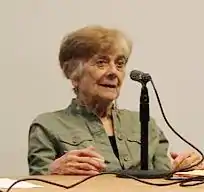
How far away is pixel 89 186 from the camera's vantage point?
1.26m

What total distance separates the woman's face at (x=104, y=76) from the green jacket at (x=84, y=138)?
0.07 meters

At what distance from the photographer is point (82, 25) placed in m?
2.36

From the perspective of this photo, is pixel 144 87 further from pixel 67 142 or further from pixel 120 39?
pixel 120 39

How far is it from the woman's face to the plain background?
1.05 ft

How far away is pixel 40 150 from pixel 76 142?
0.37 ft

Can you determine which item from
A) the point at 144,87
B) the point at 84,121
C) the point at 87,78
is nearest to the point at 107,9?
the point at 87,78

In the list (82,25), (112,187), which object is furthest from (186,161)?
(82,25)

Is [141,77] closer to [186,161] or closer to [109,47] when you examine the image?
[186,161]

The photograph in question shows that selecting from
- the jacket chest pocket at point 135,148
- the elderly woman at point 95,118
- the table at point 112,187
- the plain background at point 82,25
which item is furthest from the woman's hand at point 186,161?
the plain background at point 82,25

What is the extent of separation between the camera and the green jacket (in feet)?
5.81

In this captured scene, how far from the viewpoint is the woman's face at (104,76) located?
6.47 feet

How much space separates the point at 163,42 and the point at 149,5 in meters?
0.17

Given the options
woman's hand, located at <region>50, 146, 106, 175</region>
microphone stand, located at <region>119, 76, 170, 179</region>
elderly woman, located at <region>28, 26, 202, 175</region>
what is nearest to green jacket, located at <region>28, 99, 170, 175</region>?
elderly woman, located at <region>28, 26, 202, 175</region>

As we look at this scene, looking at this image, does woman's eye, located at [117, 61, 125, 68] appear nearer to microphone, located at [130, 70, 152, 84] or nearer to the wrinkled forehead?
the wrinkled forehead
